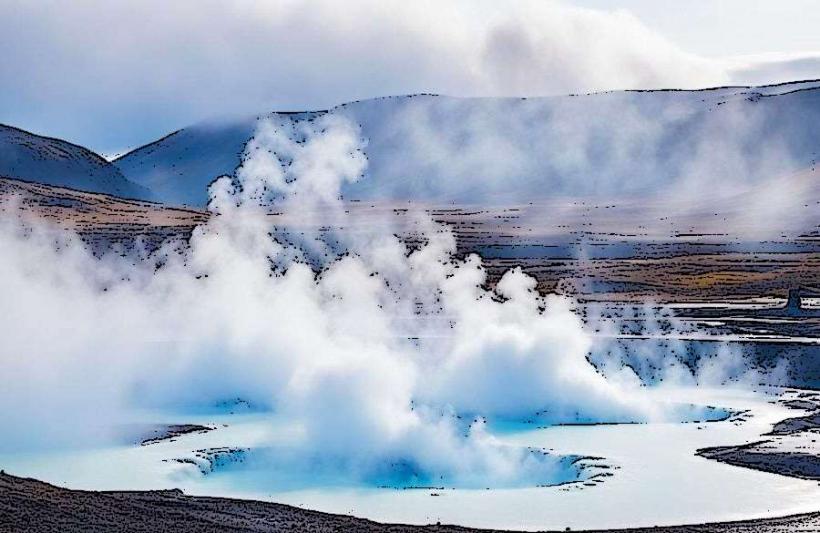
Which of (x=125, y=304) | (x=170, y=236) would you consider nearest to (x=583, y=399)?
(x=125, y=304)

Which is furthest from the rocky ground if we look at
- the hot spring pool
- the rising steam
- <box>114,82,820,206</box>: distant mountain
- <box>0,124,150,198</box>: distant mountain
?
<box>114,82,820,206</box>: distant mountain

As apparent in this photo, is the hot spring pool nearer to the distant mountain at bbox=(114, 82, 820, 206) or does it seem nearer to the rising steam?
the rising steam

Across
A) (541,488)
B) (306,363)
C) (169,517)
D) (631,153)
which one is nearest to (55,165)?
(631,153)

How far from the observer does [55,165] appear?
15338 centimetres

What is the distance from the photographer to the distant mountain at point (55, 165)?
148 metres

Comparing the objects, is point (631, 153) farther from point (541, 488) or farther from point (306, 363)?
point (541, 488)

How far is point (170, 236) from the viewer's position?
84.7 m

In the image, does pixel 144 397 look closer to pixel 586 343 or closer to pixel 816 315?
pixel 586 343

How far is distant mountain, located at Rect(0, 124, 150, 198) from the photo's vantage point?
148 meters

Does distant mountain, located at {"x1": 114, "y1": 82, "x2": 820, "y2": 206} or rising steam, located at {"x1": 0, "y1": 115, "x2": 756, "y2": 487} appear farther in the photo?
distant mountain, located at {"x1": 114, "y1": 82, "x2": 820, "y2": 206}

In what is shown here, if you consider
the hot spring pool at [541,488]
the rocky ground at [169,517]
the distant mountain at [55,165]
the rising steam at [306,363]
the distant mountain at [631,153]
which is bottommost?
the rocky ground at [169,517]

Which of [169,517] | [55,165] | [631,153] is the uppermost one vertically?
[631,153]

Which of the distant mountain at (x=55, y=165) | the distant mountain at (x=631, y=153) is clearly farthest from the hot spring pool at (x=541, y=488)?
the distant mountain at (x=631, y=153)

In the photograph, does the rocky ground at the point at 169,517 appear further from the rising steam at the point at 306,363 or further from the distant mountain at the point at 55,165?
the distant mountain at the point at 55,165
